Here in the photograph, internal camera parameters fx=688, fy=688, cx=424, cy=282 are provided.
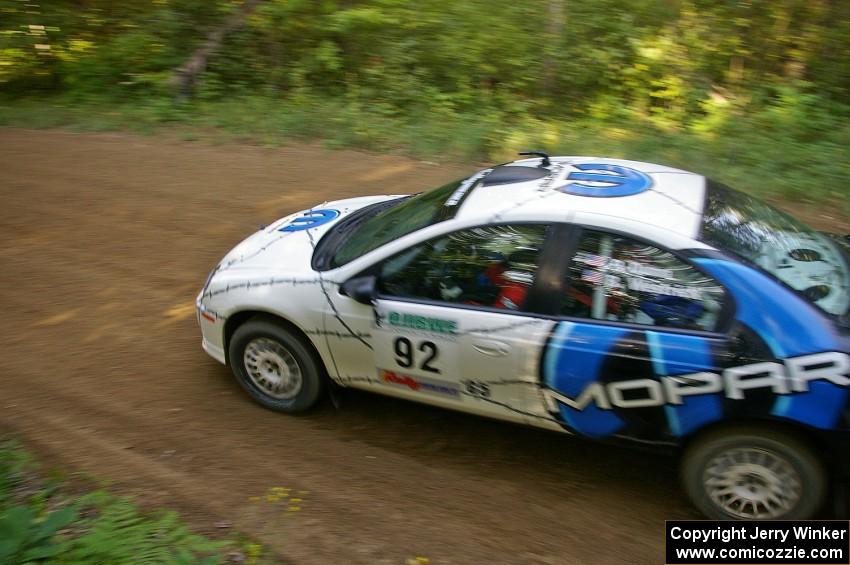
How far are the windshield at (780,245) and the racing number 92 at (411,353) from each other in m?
1.55

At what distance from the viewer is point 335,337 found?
4137 mm

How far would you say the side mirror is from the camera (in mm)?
3906

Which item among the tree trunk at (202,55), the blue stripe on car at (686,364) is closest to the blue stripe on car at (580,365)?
the blue stripe on car at (686,364)

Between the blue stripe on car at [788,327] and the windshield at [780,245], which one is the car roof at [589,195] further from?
the blue stripe on car at [788,327]

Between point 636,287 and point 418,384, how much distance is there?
1367mm

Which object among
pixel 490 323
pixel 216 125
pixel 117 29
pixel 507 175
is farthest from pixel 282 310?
pixel 117 29

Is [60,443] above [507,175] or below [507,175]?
below

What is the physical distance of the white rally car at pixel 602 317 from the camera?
321 cm

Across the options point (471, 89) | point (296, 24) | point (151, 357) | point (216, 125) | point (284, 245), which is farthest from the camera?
point (296, 24)

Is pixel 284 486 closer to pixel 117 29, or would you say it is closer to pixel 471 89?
pixel 471 89

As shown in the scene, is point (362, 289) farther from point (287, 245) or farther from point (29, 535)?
point (29, 535)

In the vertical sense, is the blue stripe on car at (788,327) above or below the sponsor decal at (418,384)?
above

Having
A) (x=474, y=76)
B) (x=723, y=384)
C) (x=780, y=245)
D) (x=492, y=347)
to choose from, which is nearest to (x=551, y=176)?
(x=492, y=347)

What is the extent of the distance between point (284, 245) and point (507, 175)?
5.12ft
